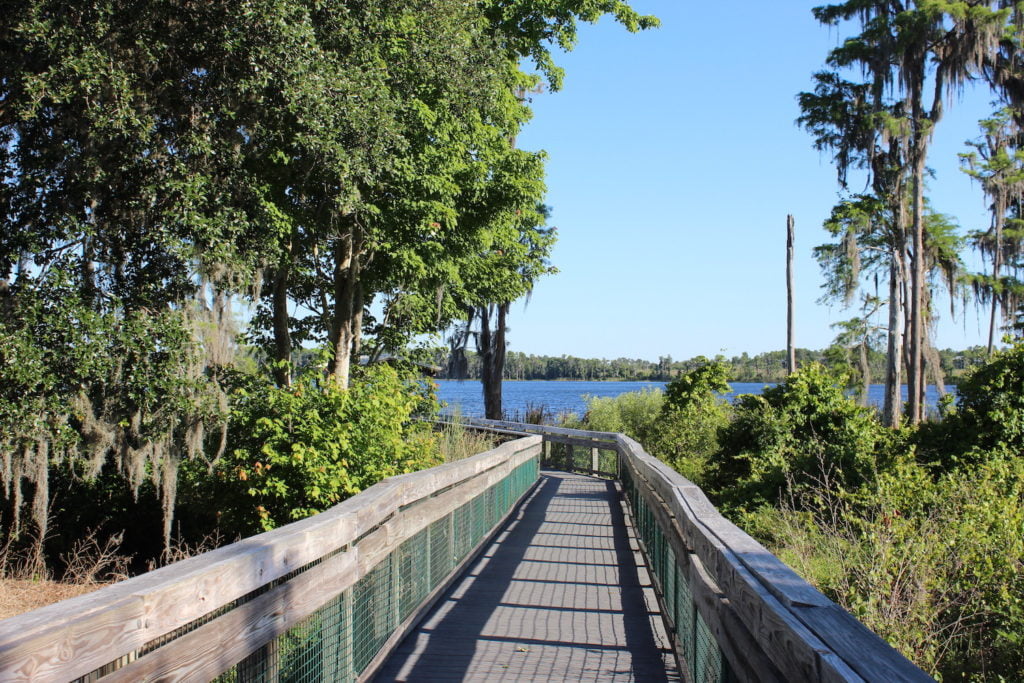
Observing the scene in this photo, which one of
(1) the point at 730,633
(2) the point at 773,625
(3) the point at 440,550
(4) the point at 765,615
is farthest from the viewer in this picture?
(3) the point at 440,550

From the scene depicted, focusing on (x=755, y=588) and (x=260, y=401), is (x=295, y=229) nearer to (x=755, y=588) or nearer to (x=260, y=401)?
(x=260, y=401)

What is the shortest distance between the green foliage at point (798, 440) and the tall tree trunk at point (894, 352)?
13.3 meters

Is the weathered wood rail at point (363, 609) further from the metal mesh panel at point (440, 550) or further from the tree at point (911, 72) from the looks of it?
the tree at point (911, 72)

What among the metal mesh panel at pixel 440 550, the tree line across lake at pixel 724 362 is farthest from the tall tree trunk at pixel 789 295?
the metal mesh panel at pixel 440 550

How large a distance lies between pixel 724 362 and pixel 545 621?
595 inches

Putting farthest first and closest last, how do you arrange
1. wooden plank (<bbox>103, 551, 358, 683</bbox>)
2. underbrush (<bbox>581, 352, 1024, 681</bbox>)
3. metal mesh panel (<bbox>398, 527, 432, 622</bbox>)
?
underbrush (<bbox>581, 352, 1024, 681</bbox>)
metal mesh panel (<bbox>398, 527, 432, 622</bbox>)
wooden plank (<bbox>103, 551, 358, 683</bbox>)

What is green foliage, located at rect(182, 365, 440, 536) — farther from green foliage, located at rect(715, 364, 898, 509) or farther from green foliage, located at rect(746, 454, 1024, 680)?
green foliage, located at rect(715, 364, 898, 509)

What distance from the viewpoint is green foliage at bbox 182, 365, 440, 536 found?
8.70 metres

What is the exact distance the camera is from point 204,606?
2.84 metres

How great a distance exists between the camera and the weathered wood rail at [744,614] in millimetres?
2180

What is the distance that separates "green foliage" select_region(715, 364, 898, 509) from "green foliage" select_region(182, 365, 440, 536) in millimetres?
5591

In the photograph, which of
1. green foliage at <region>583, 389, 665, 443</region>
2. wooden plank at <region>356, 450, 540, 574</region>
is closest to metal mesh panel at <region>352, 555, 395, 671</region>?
wooden plank at <region>356, 450, 540, 574</region>

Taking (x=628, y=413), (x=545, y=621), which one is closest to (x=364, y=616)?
(x=545, y=621)

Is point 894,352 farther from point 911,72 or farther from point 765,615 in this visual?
point 765,615
